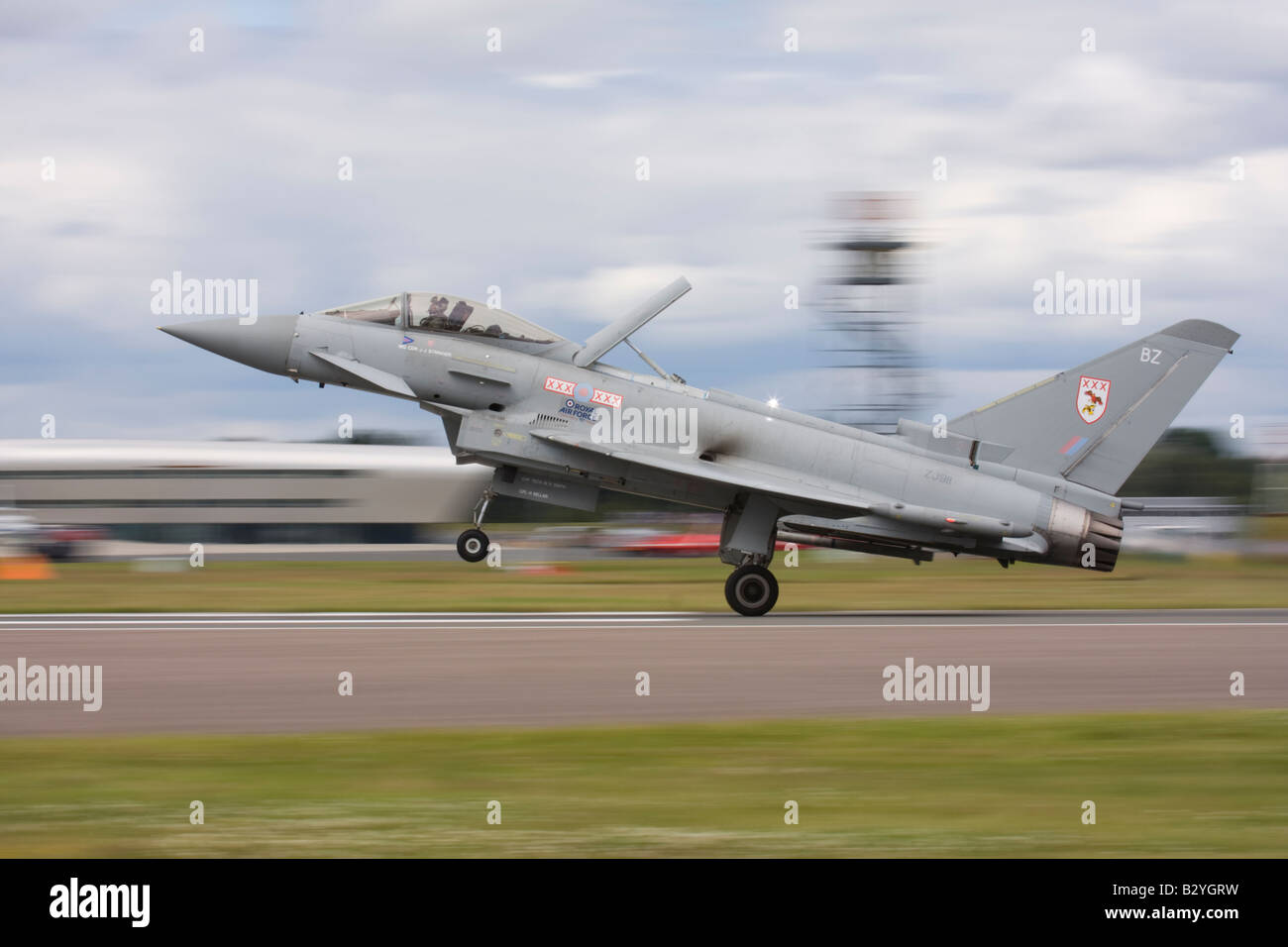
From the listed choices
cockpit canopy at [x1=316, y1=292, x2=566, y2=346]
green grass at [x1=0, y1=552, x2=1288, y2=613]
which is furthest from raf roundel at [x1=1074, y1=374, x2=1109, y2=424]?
cockpit canopy at [x1=316, y1=292, x2=566, y2=346]

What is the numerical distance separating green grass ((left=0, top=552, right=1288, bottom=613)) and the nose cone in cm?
436

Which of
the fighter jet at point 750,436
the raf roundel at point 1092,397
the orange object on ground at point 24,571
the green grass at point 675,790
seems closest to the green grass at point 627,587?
the orange object on ground at point 24,571

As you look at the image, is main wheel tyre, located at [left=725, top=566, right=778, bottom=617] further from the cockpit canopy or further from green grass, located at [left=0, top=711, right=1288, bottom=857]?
green grass, located at [left=0, top=711, right=1288, bottom=857]

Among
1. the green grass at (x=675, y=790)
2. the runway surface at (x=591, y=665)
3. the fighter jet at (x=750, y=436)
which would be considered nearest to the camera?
the green grass at (x=675, y=790)

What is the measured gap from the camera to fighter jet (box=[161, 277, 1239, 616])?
730 inches

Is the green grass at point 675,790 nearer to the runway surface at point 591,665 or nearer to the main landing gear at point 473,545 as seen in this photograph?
the runway surface at point 591,665

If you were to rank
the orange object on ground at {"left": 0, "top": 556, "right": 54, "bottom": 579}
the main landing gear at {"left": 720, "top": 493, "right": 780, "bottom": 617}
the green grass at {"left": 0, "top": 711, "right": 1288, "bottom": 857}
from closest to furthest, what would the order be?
the green grass at {"left": 0, "top": 711, "right": 1288, "bottom": 857}
the main landing gear at {"left": 720, "top": 493, "right": 780, "bottom": 617}
the orange object on ground at {"left": 0, "top": 556, "right": 54, "bottom": 579}

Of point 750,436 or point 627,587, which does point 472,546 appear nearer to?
point 750,436

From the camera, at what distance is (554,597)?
928 inches

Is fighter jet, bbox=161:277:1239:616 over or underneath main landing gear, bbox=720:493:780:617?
over

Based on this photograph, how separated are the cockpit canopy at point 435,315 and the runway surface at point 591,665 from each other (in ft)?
13.5

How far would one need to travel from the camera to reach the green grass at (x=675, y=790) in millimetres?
7223

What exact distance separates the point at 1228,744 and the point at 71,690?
9.65 metres

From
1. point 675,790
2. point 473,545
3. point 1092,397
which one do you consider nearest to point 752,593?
point 473,545
